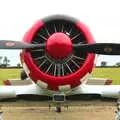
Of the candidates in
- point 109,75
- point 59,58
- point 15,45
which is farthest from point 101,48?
point 109,75

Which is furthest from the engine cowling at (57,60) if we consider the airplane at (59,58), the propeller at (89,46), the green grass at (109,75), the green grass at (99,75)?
the green grass at (99,75)

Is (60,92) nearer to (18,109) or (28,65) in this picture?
(28,65)

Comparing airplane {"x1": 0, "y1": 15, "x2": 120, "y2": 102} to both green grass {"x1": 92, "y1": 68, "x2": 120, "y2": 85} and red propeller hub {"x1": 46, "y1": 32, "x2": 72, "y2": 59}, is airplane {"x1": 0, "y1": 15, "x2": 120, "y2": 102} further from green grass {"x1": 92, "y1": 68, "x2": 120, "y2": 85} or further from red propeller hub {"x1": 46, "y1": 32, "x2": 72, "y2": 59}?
green grass {"x1": 92, "y1": 68, "x2": 120, "y2": 85}

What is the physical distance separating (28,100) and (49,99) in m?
0.56

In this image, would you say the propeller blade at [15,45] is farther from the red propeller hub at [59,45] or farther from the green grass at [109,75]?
the green grass at [109,75]

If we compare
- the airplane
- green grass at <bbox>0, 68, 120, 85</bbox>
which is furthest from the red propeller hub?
green grass at <bbox>0, 68, 120, 85</bbox>

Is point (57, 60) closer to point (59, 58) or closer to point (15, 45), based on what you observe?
point (59, 58)

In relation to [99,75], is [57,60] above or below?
above

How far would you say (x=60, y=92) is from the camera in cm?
965

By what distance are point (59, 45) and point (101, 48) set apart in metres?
1.14

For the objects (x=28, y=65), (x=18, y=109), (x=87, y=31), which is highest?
(x=87, y=31)

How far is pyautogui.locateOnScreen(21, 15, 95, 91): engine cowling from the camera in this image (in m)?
9.23

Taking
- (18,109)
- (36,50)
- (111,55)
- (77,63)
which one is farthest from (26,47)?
(18,109)

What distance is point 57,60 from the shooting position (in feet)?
29.7
